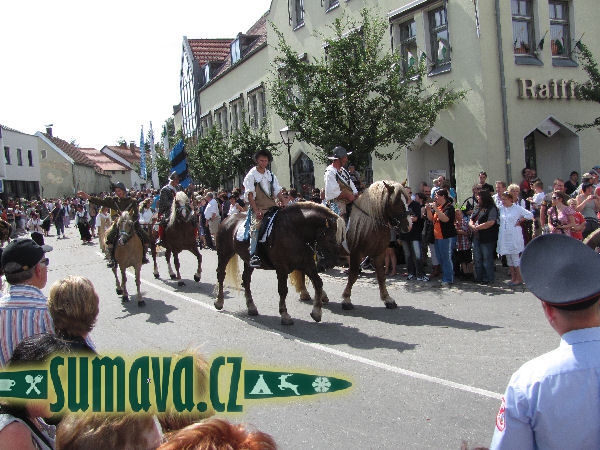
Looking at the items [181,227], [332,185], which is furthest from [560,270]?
[181,227]

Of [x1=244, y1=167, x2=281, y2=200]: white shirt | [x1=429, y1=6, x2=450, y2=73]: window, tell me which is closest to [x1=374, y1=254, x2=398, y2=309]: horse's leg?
[x1=244, y1=167, x2=281, y2=200]: white shirt

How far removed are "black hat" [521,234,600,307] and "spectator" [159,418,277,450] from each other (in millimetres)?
1107

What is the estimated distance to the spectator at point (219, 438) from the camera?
56.9 inches

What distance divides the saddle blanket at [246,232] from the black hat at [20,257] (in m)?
5.47

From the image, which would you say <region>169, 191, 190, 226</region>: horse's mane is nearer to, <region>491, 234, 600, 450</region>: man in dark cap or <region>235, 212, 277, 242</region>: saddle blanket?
<region>235, 212, 277, 242</region>: saddle blanket

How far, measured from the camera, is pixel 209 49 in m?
44.5

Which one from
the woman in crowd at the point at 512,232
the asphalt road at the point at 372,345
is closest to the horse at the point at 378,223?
the asphalt road at the point at 372,345

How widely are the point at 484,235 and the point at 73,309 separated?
361 inches

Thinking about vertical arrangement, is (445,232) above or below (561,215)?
below

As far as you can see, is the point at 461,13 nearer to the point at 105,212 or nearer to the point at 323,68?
the point at 323,68

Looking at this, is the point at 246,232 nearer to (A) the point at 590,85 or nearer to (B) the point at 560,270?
(B) the point at 560,270

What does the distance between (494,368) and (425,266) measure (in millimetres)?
7264

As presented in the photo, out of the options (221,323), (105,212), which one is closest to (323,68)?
(221,323)

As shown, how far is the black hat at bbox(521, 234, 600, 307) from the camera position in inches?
78.5
